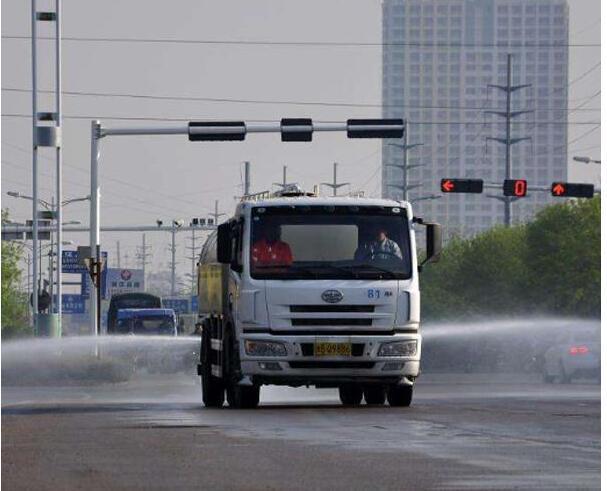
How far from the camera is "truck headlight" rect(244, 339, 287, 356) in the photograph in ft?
90.8

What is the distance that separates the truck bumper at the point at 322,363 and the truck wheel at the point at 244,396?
136cm

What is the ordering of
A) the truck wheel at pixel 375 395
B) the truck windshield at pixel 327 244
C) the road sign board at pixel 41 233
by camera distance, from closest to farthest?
the truck windshield at pixel 327 244 < the truck wheel at pixel 375 395 < the road sign board at pixel 41 233

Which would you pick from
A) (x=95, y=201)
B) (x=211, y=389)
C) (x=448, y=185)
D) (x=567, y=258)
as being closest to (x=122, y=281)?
(x=567, y=258)

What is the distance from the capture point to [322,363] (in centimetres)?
2772

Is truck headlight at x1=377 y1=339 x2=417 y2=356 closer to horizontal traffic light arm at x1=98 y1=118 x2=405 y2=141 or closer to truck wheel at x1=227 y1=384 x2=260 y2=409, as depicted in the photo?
truck wheel at x1=227 y1=384 x2=260 y2=409

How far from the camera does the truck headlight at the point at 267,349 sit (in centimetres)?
2769

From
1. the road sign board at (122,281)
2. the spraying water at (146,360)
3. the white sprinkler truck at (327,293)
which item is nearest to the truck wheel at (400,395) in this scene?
the white sprinkler truck at (327,293)

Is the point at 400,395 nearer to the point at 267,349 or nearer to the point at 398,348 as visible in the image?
the point at 398,348

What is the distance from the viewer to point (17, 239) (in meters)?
110

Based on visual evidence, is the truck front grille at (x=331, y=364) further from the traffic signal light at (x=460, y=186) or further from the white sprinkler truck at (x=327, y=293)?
the traffic signal light at (x=460, y=186)

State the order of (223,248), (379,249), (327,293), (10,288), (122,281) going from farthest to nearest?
(122,281)
(10,288)
(223,248)
(379,249)
(327,293)

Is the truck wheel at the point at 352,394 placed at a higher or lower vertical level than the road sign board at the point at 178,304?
higher

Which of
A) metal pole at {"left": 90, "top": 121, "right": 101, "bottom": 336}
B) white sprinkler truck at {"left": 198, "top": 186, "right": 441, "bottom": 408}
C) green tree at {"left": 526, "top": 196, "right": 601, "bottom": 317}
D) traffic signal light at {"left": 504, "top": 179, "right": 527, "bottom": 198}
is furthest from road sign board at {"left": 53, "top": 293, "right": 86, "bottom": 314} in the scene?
white sprinkler truck at {"left": 198, "top": 186, "right": 441, "bottom": 408}

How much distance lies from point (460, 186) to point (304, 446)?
42.3 meters
